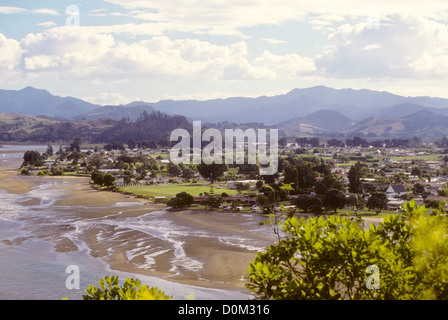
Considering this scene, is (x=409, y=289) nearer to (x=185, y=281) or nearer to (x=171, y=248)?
(x=185, y=281)

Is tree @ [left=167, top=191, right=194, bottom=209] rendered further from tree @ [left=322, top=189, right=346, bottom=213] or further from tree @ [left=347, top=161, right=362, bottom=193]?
tree @ [left=347, top=161, right=362, bottom=193]

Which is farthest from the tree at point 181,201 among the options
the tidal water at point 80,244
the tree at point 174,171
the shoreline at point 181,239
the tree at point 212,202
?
the tree at point 174,171

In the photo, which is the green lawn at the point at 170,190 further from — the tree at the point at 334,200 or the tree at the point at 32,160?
the tree at the point at 32,160

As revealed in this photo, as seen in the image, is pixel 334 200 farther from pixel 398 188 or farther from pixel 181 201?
pixel 181 201

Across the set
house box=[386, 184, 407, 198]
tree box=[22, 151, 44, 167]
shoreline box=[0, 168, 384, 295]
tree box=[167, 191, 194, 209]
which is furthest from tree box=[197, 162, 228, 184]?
tree box=[22, 151, 44, 167]

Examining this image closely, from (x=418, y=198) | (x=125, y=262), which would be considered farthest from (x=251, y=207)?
(x=125, y=262)
